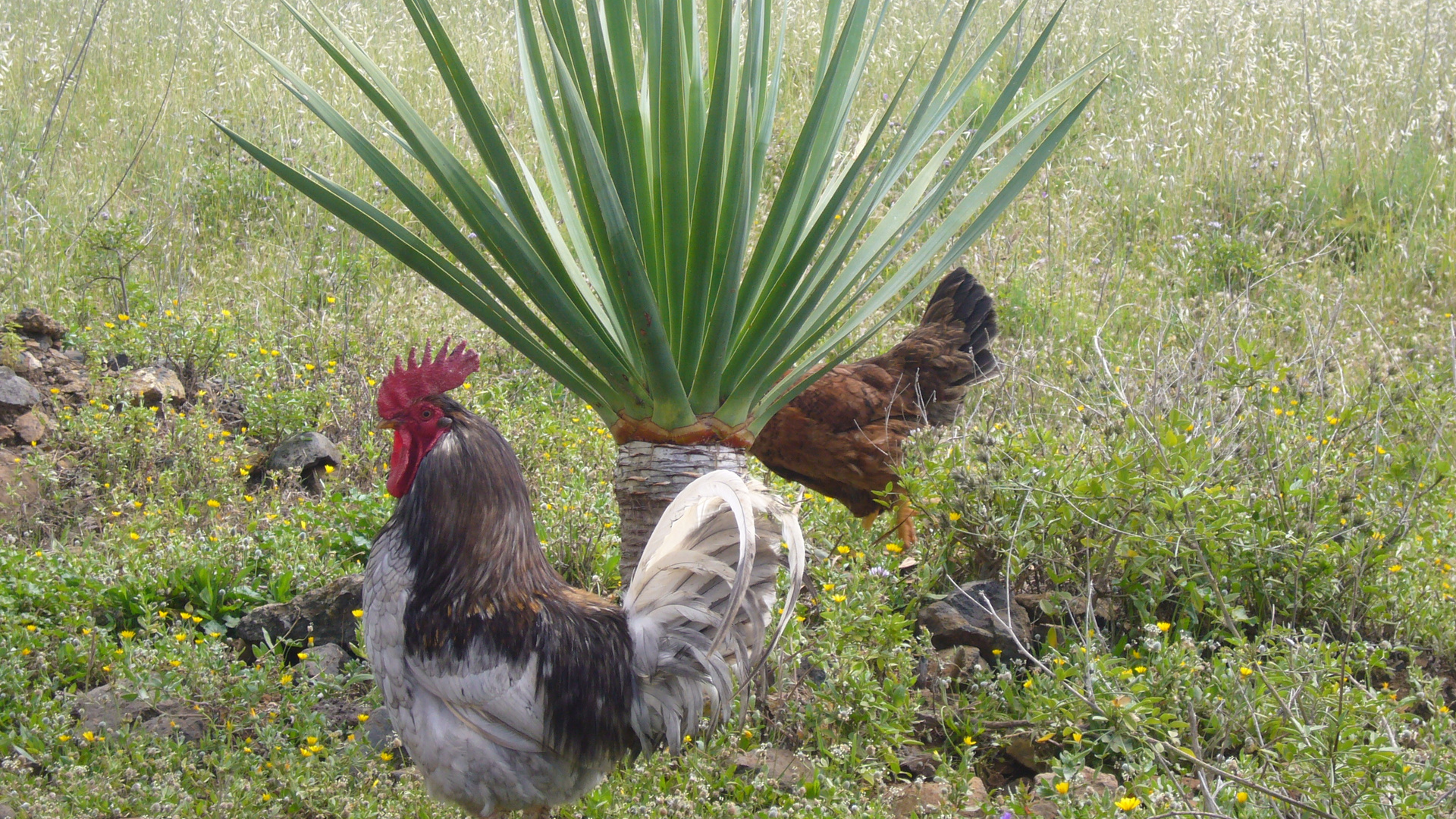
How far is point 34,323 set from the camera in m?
4.95

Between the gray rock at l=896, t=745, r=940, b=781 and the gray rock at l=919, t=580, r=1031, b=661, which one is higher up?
the gray rock at l=919, t=580, r=1031, b=661

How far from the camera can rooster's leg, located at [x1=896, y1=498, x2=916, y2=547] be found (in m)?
4.03

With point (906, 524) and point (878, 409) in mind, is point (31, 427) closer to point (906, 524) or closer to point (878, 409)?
point (878, 409)

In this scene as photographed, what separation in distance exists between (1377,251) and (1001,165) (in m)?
5.45

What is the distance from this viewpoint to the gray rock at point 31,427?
14.5ft

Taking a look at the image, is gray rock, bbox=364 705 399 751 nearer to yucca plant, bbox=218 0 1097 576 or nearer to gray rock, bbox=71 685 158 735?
gray rock, bbox=71 685 158 735

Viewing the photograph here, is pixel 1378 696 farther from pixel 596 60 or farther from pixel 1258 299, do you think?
pixel 1258 299

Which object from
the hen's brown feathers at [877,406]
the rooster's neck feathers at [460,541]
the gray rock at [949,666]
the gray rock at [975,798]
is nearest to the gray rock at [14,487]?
the rooster's neck feathers at [460,541]

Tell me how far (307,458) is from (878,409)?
257cm

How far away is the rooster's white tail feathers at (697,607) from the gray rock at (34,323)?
162 inches

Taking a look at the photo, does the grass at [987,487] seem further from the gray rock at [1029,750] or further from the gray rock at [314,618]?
the gray rock at [314,618]

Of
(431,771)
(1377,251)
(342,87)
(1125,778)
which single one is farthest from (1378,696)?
(342,87)

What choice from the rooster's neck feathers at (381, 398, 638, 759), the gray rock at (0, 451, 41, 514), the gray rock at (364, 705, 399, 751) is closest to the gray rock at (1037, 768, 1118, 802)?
the rooster's neck feathers at (381, 398, 638, 759)

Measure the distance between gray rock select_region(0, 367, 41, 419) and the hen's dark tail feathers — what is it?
4.15m
